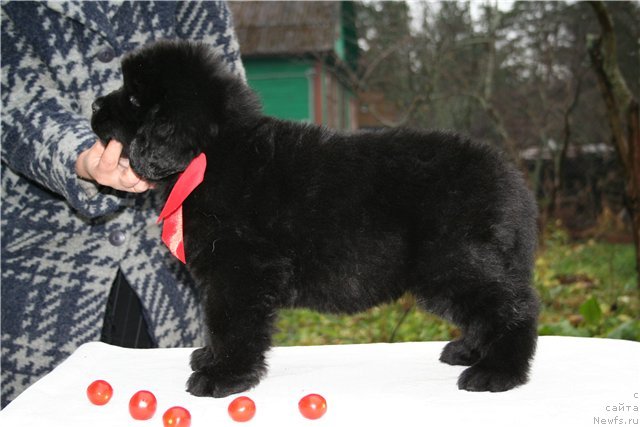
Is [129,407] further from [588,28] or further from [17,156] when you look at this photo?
[588,28]

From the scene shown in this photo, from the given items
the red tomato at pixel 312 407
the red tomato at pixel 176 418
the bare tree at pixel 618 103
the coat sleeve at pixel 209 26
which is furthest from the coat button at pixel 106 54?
the bare tree at pixel 618 103

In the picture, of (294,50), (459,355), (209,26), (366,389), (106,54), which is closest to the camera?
(366,389)

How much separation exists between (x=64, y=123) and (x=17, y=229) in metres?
0.53

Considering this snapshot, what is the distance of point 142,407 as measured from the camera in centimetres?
183

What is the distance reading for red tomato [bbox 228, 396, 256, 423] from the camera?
5.92 feet

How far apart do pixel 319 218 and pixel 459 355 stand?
749 mm

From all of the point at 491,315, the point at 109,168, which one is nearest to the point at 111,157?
the point at 109,168

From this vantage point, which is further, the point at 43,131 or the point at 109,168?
the point at 43,131

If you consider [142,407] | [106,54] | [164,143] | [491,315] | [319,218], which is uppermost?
[106,54]

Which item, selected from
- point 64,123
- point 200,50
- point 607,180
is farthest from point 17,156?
point 607,180

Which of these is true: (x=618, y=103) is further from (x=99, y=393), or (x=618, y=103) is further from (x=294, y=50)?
(x=294, y=50)

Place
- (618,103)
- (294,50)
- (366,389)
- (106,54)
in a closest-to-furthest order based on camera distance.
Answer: (366,389) < (106,54) < (618,103) < (294,50)

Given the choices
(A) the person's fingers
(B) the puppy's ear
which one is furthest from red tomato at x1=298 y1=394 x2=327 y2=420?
(A) the person's fingers

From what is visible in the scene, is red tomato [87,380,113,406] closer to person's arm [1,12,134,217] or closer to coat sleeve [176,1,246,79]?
person's arm [1,12,134,217]
